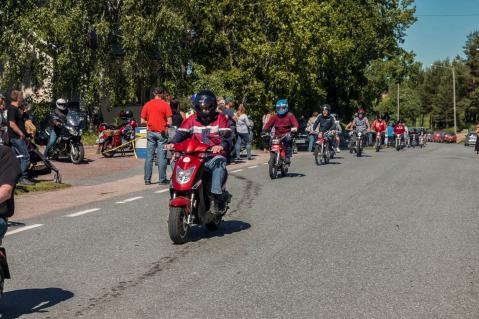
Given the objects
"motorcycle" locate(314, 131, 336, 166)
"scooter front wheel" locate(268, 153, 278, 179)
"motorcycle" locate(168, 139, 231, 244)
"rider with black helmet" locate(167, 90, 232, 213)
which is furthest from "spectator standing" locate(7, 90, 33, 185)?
"motorcycle" locate(314, 131, 336, 166)

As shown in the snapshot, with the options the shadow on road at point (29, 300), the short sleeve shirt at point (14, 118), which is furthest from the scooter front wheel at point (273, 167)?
the shadow on road at point (29, 300)

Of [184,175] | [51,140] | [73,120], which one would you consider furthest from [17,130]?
[184,175]

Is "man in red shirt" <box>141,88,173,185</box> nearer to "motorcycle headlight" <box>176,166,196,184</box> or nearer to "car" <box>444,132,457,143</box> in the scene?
"motorcycle headlight" <box>176,166,196,184</box>

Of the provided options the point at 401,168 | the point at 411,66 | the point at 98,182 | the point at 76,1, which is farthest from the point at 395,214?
the point at 411,66

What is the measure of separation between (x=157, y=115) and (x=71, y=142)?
599 centimetres

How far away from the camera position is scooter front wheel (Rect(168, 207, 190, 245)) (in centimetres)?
856

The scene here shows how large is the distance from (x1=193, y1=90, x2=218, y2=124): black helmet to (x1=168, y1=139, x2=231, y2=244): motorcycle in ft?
1.42

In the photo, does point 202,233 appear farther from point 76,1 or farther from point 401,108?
point 401,108

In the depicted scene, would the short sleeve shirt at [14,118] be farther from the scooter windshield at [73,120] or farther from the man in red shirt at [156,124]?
the scooter windshield at [73,120]

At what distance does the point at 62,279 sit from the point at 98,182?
34.4ft

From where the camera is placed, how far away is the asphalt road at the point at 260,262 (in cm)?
596

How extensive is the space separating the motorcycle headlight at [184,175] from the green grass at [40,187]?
6.69m

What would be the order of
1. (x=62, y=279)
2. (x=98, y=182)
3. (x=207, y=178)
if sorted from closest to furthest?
1. (x=62, y=279)
2. (x=207, y=178)
3. (x=98, y=182)

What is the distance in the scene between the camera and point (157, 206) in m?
12.5
